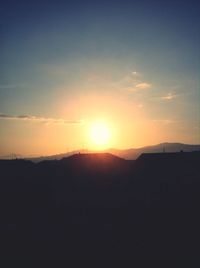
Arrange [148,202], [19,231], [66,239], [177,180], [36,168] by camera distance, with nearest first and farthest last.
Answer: [66,239], [19,231], [148,202], [177,180], [36,168]

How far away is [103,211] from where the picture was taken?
24812 millimetres

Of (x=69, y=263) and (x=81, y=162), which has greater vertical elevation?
(x=81, y=162)

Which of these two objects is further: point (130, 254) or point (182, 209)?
point (182, 209)

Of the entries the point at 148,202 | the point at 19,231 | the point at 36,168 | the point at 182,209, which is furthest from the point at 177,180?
the point at 36,168

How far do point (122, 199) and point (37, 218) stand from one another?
9910 millimetres

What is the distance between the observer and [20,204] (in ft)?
96.0

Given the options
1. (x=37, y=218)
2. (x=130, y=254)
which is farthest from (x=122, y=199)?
(x=130, y=254)

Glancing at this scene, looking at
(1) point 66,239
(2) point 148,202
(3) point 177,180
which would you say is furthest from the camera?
(3) point 177,180

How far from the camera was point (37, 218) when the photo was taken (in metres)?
23.4

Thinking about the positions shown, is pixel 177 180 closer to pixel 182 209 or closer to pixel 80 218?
pixel 182 209

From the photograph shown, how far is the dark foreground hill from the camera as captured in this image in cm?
1542

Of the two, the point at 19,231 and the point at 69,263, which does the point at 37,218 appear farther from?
the point at 69,263

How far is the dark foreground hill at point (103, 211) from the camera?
607 inches

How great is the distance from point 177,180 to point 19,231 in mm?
20427
